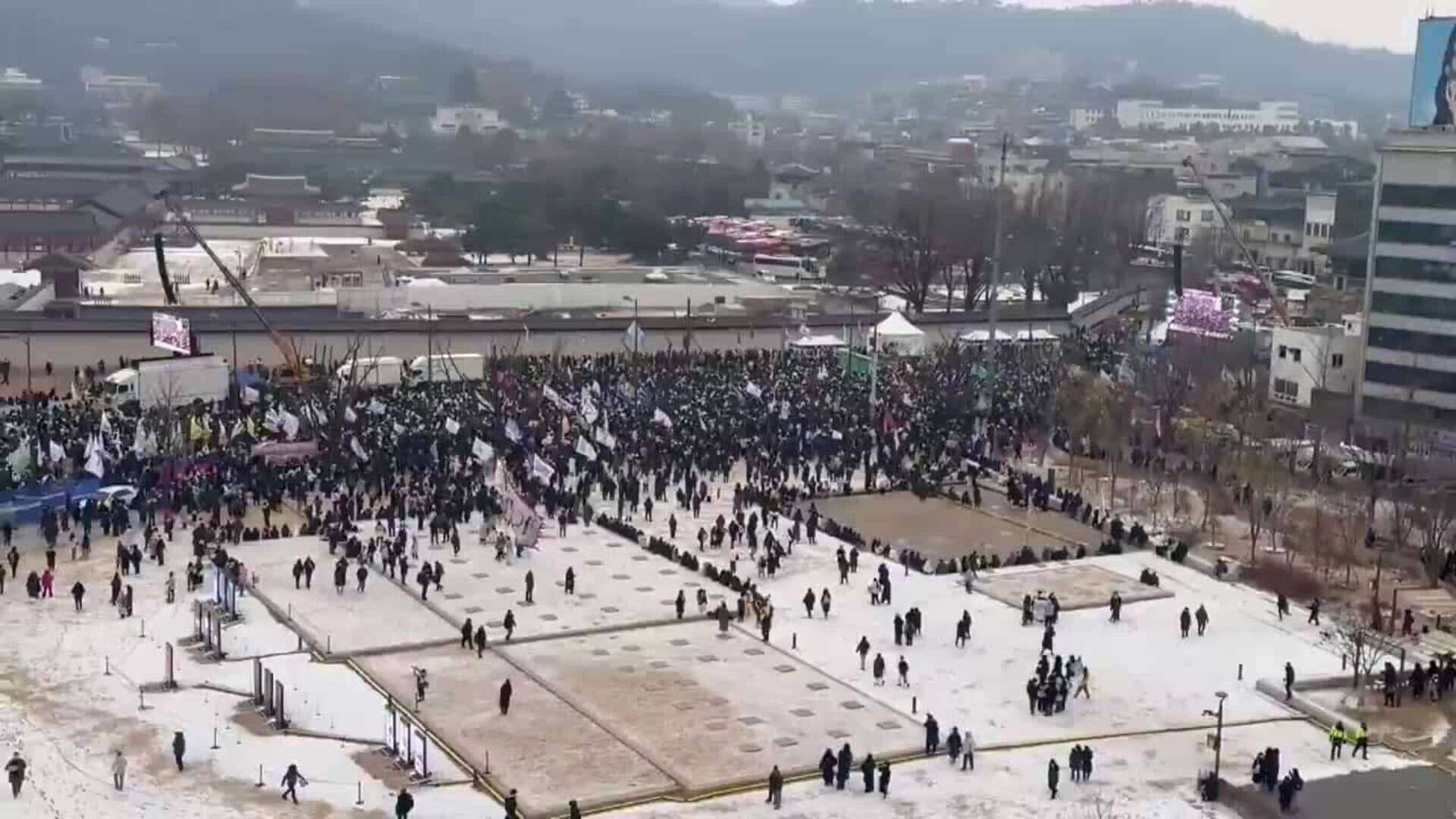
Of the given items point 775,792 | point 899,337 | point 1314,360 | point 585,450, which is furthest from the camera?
point 899,337

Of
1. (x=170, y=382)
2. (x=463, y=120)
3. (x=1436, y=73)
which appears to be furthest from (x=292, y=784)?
(x=463, y=120)

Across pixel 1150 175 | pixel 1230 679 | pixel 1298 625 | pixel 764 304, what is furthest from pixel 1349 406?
pixel 1150 175

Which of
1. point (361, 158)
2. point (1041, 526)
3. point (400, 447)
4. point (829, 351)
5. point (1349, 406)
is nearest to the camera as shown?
point (1041, 526)

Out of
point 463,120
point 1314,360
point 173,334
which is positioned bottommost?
point 173,334

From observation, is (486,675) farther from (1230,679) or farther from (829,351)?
(829,351)

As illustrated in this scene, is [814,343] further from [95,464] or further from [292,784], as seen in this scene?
[292,784]

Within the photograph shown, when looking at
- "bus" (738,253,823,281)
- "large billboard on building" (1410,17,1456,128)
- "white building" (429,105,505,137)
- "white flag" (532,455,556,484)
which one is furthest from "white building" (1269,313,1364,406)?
"white building" (429,105,505,137)

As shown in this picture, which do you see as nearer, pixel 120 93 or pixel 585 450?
pixel 585 450
